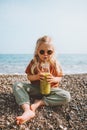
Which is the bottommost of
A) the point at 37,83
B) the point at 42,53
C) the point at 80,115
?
the point at 80,115

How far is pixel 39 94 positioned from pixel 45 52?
744 millimetres

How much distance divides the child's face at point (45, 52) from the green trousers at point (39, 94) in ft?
1.82

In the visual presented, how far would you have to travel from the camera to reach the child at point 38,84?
5145 mm

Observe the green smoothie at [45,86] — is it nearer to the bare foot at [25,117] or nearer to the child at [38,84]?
the child at [38,84]

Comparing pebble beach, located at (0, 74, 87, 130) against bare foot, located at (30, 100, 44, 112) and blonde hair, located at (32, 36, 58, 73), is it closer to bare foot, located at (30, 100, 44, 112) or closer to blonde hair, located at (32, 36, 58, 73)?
bare foot, located at (30, 100, 44, 112)

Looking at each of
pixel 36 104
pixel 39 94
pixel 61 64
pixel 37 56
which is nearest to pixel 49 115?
pixel 36 104

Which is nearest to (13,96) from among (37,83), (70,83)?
(37,83)

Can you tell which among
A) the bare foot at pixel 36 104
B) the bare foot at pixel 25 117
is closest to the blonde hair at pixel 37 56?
the bare foot at pixel 36 104

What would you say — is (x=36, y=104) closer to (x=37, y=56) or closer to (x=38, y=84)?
(x=38, y=84)

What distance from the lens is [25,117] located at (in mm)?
4688

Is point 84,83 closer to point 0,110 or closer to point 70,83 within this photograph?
point 70,83

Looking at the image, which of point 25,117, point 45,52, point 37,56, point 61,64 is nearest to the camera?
point 25,117

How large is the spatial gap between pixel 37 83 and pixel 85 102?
3.12ft

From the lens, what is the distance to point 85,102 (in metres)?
5.69
